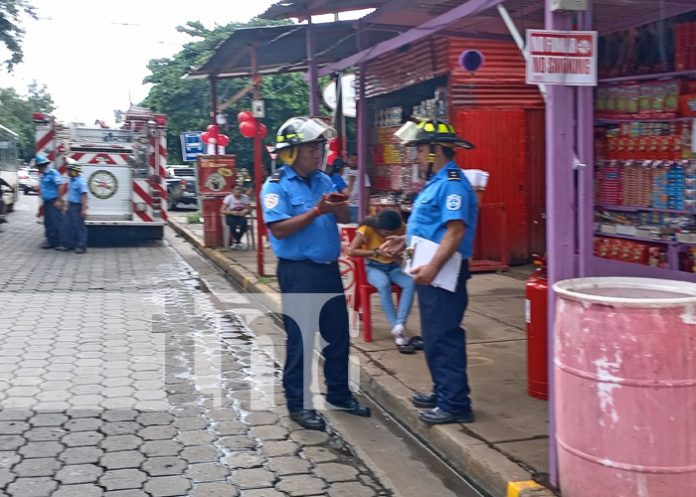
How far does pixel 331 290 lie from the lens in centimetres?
509

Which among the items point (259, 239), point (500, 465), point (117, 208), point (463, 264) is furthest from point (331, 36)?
point (117, 208)

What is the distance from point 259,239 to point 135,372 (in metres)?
4.78

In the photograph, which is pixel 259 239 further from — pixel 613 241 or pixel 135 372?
pixel 613 241

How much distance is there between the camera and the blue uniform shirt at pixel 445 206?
4484mm

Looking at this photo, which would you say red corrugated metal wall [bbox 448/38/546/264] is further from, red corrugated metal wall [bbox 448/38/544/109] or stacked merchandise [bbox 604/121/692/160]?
stacked merchandise [bbox 604/121/692/160]

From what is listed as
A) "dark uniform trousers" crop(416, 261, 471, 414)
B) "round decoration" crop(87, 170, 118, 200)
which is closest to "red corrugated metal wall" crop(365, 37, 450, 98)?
"dark uniform trousers" crop(416, 261, 471, 414)

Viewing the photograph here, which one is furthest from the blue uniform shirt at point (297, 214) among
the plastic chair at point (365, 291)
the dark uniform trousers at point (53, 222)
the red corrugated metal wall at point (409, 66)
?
the dark uniform trousers at point (53, 222)

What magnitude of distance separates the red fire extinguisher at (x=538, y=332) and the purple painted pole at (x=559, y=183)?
51.4 inches

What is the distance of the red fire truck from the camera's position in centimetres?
1546

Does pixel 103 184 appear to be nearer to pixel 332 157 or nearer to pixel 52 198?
pixel 52 198

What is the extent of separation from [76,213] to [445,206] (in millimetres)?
11182

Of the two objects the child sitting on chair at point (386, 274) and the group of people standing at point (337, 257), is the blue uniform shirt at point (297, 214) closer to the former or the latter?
the group of people standing at point (337, 257)

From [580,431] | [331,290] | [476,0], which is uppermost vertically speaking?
[476,0]

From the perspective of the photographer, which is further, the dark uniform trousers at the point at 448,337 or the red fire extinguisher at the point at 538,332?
the red fire extinguisher at the point at 538,332
